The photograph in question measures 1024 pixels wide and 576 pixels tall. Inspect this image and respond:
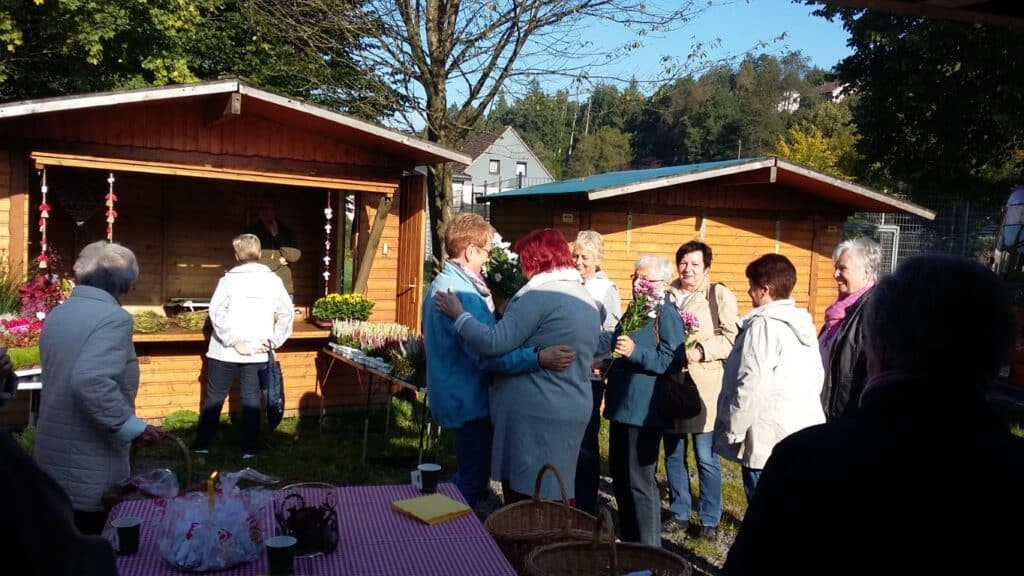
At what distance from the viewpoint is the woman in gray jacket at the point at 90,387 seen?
3.25 meters

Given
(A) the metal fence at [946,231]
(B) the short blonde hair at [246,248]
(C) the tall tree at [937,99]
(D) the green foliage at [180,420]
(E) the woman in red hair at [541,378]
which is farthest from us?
(A) the metal fence at [946,231]

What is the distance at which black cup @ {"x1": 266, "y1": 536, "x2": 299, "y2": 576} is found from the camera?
7.60ft

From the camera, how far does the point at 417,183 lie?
350 inches

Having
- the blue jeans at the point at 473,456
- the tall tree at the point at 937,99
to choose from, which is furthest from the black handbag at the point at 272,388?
the tall tree at the point at 937,99

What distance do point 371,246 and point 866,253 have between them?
543 centimetres

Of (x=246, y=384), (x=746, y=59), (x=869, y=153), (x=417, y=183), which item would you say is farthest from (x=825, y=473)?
(x=869, y=153)

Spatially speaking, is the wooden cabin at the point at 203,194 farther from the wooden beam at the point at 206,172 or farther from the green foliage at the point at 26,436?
the green foliage at the point at 26,436

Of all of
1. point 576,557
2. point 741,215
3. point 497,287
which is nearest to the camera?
point 576,557

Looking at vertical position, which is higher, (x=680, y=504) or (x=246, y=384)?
(x=246, y=384)

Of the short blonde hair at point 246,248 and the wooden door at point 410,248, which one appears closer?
the short blonde hair at point 246,248

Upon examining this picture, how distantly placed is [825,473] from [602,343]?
3.20 meters

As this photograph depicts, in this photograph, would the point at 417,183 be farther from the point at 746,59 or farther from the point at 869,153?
the point at 869,153

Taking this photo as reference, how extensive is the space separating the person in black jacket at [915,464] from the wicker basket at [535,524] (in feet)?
5.53

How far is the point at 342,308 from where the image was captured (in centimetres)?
830
